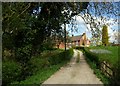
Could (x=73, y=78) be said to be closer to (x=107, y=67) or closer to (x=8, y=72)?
(x=107, y=67)

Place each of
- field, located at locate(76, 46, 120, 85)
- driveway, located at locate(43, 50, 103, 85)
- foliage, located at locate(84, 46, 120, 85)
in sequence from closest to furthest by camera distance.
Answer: foliage, located at locate(84, 46, 120, 85), field, located at locate(76, 46, 120, 85), driveway, located at locate(43, 50, 103, 85)

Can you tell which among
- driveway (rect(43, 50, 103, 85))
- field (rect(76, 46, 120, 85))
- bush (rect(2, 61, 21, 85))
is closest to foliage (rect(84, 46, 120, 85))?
field (rect(76, 46, 120, 85))

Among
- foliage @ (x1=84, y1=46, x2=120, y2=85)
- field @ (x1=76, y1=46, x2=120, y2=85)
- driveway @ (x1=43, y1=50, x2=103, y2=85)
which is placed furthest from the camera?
driveway @ (x1=43, y1=50, x2=103, y2=85)

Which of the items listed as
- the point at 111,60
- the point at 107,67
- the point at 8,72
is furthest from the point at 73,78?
the point at 8,72

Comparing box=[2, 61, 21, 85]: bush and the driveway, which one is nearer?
box=[2, 61, 21, 85]: bush

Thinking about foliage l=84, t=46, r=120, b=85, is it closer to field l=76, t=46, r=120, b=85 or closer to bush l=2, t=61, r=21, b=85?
field l=76, t=46, r=120, b=85

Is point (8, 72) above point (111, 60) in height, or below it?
below

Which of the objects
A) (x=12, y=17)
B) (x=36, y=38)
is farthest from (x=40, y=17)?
(x=12, y=17)

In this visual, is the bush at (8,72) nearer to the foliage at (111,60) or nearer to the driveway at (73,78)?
the driveway at (73,78)

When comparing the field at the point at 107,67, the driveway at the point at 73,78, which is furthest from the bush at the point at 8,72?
the field at the point at 107,67

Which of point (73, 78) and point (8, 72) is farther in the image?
point (73, 78)

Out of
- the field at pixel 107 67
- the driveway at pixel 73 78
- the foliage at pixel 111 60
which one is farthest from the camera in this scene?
the driveway at pixel 73 78

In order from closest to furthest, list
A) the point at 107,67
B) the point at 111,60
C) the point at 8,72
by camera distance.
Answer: the point at 8,72, the point at 107,67, the point at 111,60

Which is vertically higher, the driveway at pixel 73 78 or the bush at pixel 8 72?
the bush at pixel 8 72
